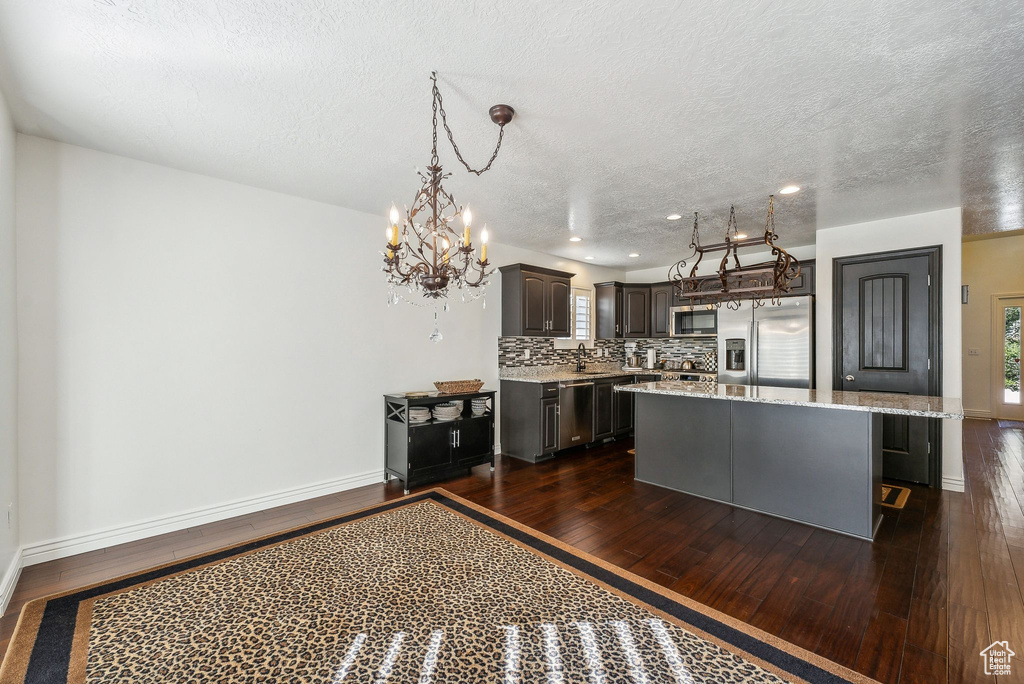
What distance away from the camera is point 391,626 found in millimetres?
2092

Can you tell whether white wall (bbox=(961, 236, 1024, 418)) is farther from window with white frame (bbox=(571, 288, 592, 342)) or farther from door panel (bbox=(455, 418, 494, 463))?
door panel (bbox=(455, 418, 494, 463))

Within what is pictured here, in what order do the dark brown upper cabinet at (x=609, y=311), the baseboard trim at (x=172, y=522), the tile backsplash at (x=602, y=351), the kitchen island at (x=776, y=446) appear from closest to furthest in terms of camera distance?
the baseboard trim at (x=172, y=522), the kitchen island at (x=776, y=446), the tile backsplash at (x=602, y=351), the dark brown upper cabinet at (x=609, y=311)

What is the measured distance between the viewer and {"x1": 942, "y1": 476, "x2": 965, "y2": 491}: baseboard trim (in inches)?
159

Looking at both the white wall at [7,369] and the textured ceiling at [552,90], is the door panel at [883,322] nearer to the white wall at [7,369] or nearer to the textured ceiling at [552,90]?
the textured ceiling at [552,90]

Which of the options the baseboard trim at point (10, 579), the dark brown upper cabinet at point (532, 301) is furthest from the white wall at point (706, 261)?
the baseboard trim at point (10, 579)

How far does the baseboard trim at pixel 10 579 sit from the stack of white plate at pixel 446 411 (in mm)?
2847

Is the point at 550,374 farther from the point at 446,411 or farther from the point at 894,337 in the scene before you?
the point at 894,337

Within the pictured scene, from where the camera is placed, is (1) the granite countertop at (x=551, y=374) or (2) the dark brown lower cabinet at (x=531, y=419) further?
(1) the granite countertop at (x=551, y=374)

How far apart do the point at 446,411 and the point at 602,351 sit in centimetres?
358

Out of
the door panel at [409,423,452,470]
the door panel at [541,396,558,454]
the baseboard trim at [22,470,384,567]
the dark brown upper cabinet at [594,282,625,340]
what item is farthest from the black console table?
the dark brown upper cabinet at [594,282,625,340]

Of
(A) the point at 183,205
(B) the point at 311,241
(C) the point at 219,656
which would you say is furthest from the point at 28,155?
(C) the point at 219,656

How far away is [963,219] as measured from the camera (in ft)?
14.5

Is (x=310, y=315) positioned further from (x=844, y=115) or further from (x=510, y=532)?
(x=844, y=115)

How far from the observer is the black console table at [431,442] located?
411 centimetres
